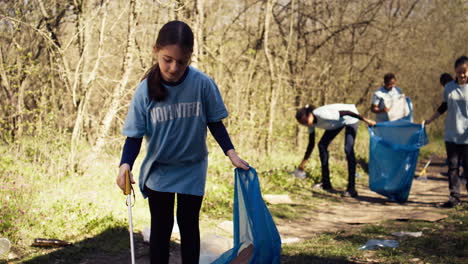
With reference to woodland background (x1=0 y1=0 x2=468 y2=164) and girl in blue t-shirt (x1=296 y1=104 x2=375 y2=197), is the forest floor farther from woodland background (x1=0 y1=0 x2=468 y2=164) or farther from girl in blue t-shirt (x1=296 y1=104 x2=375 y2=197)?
woodland background (x1=0 y1=0 x2=468 y2=164)

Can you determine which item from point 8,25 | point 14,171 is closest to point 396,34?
point 8,25

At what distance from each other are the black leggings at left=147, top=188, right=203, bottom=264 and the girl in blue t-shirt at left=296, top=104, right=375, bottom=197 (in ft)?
15.4

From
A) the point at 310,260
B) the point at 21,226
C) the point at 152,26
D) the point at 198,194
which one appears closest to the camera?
the point at 198,194

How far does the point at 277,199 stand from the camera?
738 centimetres

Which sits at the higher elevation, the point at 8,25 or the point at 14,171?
the point at 8,25

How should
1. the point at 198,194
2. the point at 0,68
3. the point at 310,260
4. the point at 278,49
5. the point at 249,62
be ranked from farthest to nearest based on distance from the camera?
the point at 278,49 < the point at 249,62 < the point at 0,68 < the point at 310,260 < the point at 198,194

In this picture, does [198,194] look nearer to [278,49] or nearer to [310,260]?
[310,260]

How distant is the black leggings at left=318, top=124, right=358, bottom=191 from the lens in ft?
26.0

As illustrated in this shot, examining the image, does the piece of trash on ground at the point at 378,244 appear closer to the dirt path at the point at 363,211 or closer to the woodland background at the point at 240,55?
the dirt path at the point at 363,211

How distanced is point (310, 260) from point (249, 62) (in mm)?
7017

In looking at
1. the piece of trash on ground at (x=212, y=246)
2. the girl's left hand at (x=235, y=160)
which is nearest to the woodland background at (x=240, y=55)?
the piece of trash on ground at (x=212, y=246)

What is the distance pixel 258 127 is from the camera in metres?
9.72

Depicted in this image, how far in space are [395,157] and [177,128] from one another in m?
5.07

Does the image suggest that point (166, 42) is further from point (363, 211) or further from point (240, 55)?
point (240, 55)
